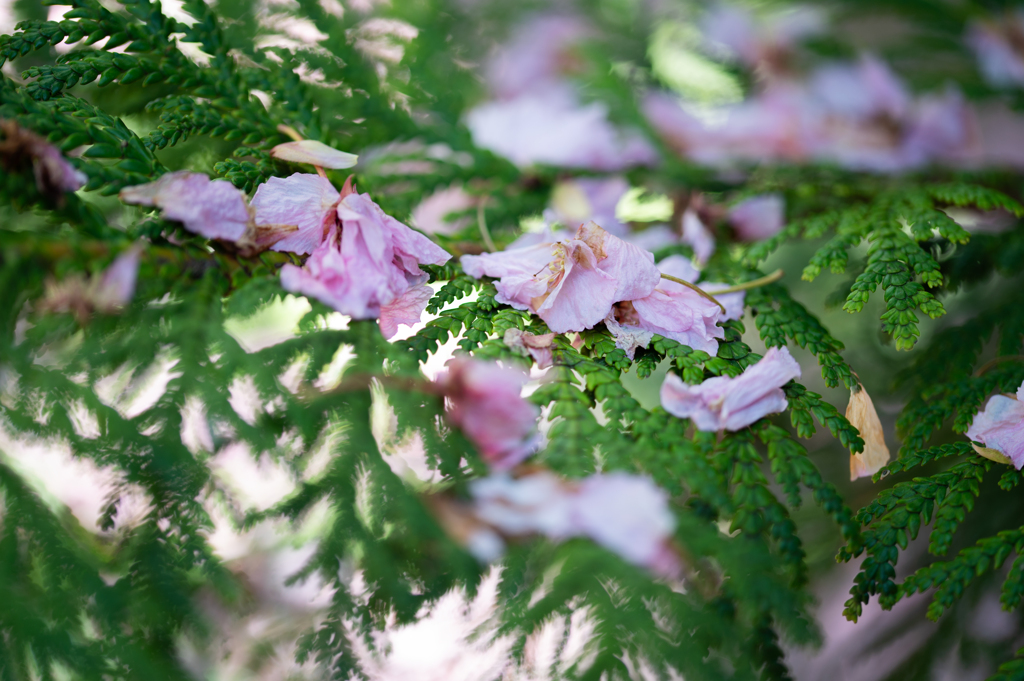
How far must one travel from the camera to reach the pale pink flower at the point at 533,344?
52 centimetres

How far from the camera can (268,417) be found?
1.44ft

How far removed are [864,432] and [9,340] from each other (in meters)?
0.71

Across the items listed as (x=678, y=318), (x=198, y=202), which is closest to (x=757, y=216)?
(x=678, y=318)

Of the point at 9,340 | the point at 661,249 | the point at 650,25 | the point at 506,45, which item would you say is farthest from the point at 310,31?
the point at 9,340

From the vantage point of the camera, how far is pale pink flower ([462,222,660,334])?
0.56 metres

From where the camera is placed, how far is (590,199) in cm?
101

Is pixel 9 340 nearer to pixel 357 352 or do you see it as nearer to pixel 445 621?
pixel 357 352

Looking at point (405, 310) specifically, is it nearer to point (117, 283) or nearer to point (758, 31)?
point (117, 283)

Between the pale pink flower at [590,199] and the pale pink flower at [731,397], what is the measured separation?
367 mm

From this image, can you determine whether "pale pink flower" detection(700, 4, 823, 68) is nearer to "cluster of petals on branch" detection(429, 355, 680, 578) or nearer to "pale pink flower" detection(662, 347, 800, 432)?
"pale pink flower" detection(662, 347, 800, 432)

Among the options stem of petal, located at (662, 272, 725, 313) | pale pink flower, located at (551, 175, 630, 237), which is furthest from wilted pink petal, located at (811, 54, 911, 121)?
stem of petal, located at (662, 272, 725, 313)

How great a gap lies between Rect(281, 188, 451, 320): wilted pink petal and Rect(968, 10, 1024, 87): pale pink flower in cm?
143

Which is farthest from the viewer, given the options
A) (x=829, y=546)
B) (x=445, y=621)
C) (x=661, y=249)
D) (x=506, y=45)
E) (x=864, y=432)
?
(x=506, y=45)

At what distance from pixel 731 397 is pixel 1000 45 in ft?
4.62
